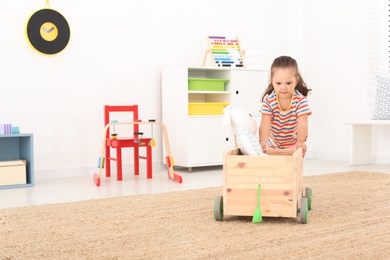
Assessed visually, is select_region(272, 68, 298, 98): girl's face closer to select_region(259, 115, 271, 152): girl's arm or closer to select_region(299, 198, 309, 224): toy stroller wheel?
select_region(259, 115, 271, 152): girl's arm

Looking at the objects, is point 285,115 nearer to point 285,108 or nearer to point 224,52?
point 285,108

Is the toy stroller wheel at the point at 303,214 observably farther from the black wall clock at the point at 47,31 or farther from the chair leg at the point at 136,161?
the black wall clock at the point at 47,31

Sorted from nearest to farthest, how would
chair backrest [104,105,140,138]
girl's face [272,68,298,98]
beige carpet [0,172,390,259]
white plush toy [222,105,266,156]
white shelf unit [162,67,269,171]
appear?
beige carpet [0,172,390,259] < white plush toy [222,105,266,156] < girl's face [272,68,298,98] < chair backrest [104,105,140,138] < white shelf unit [162,67,269,171]

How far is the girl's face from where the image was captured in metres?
2.35

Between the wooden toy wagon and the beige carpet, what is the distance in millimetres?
52

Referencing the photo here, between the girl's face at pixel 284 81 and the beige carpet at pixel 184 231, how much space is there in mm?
567

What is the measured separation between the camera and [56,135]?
3877 millimetres

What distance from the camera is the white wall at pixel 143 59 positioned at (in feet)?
12.3

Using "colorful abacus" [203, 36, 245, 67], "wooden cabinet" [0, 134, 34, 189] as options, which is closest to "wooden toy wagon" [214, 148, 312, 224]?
"wooden cabinet" [0, 134, 34, 189]

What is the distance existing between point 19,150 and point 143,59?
1248 mm

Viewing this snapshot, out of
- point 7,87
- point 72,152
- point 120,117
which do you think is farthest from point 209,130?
point 7,87

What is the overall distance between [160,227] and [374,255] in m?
0.82

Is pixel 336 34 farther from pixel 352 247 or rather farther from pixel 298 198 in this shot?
pixel 352 247

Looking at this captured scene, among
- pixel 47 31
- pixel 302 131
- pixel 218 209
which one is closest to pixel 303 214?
pixel 218 209
